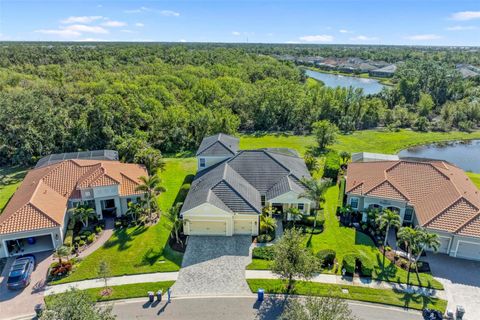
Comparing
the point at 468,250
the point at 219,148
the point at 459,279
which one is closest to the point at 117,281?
the point at 219,148

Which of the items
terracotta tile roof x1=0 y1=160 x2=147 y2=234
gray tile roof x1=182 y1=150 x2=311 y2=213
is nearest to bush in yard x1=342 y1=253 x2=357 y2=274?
gray tile roof x1=182 y1=150 x2=311 y2=213

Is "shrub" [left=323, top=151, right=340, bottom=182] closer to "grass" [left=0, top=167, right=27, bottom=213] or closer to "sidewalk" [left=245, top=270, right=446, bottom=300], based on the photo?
"sidewalk" [left=245, top=270, right=446, bottom=300]

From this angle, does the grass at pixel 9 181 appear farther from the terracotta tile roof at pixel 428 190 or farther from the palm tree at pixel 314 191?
the terracotta tile roof at pixel 428 190

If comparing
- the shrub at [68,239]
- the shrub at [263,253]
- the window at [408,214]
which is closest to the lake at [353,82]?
the window at [408,214]

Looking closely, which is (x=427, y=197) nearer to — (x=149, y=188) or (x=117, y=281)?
(x=149, y=188)

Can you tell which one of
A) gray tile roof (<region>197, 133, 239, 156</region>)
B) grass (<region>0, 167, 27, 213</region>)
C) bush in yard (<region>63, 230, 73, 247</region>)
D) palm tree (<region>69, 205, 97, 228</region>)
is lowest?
grass (<region>0, 167, 27, 213</region>)
